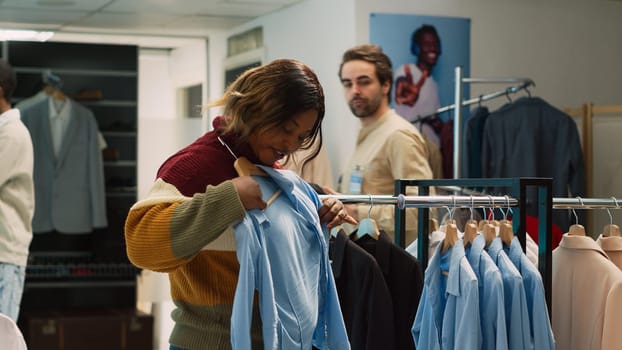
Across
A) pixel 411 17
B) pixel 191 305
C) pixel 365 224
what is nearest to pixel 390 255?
pixel 365 224

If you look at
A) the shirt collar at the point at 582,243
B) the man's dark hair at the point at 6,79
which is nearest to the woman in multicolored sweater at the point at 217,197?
the shirt collar at the point at 582,243

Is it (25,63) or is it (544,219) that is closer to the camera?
(544,219)

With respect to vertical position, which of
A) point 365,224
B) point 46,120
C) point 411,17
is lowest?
point 365,224

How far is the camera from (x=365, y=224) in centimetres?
271

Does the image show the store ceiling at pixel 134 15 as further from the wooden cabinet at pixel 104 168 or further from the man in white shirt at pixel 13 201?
the man in white shirt at pixel 13 201

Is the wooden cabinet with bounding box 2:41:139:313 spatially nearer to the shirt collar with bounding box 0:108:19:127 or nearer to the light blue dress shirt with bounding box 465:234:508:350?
the shirt collar with bounding box 0:108:19:127

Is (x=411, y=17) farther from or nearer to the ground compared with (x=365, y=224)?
farther from the ground

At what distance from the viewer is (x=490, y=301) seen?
2.34 meters

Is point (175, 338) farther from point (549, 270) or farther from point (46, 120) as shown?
point (46, 120)

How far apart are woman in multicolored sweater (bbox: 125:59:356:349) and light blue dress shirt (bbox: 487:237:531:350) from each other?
659 mm

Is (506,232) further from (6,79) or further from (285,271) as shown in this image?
(6,79)

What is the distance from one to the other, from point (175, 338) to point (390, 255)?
791mm

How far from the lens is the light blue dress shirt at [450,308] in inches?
91.1

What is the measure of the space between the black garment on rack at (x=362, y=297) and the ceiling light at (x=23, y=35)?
5825 mm
